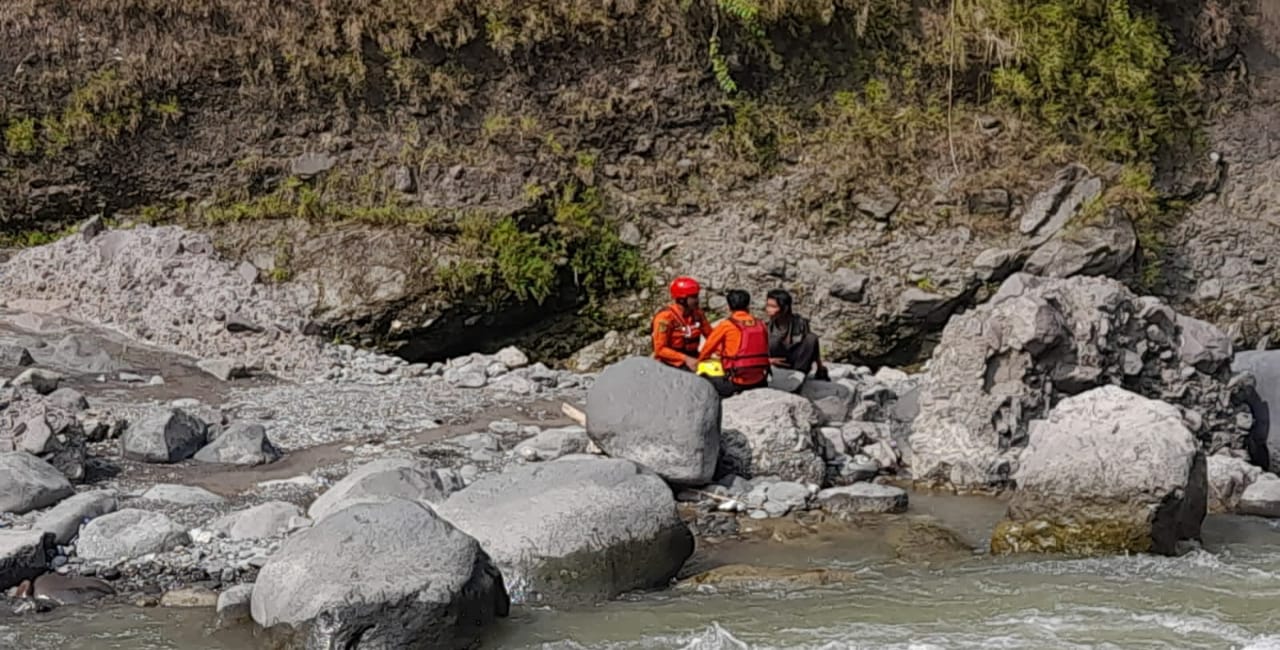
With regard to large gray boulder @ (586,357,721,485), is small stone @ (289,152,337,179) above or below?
above

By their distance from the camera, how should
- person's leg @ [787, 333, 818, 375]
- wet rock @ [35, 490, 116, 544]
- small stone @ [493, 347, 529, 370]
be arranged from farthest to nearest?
A: small stone @ [493, 347, 529, 370] → person's leg @ [787, 333, 818, 375] → wet rock @ [35, 490, 116, 544]

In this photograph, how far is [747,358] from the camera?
1106cm

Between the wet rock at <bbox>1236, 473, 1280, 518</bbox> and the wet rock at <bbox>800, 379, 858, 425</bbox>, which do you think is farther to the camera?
the wet rock at <bbox>800, 379, 858, 425</bbox>

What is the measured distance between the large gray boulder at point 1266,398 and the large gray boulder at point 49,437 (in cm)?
960

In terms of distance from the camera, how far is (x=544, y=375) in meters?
14.0

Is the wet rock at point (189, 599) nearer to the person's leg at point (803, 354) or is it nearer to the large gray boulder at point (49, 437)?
the large gray boulder at point (49, 437)

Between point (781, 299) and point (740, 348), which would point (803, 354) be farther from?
point (740, 348)

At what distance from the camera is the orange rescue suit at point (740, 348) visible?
→ 36.2ft

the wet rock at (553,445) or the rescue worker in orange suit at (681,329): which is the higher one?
the rescue worker in orange suit at (681,329)

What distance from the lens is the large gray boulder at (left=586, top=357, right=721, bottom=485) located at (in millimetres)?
9695

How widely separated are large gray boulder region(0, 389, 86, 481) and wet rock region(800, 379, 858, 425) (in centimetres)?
591

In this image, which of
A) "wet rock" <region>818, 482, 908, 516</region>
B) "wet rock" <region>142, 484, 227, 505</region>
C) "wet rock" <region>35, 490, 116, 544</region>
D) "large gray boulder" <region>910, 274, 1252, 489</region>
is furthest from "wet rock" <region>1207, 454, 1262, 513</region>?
"wet rock" <region>35, 490, 116, 544</region>

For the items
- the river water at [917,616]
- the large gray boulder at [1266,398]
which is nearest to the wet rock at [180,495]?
the river water at [917,616]

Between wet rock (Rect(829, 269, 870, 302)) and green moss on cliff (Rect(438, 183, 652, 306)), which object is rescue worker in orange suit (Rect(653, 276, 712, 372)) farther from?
wet rock (Rect(829, 269, 870, 302))
